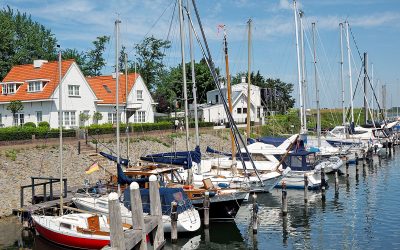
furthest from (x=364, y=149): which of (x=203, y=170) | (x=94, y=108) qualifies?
(x=94, y=108)

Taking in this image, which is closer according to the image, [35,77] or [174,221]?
[174,221]

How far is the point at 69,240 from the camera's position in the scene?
75.3 feet

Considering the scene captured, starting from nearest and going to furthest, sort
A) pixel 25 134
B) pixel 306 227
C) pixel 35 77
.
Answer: pixel 306 227 < pixel 25 134 < pixel 35 77

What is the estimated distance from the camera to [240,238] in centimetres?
2566

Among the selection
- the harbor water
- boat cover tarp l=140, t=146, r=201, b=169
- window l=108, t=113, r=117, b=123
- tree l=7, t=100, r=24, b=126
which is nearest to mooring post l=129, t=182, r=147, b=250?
the harbor water

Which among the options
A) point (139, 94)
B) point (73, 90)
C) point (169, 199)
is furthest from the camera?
point (139, 94)

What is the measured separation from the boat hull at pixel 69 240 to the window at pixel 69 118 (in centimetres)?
3061

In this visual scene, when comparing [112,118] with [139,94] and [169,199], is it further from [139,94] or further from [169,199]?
[169,199]

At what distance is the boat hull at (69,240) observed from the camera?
22.0m

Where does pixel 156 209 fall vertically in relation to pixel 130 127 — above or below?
below

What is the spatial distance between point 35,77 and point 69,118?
6.34 metres

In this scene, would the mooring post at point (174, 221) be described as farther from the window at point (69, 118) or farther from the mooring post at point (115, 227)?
the window at point (69, 118)

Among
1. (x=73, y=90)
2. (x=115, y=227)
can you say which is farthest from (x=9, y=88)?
(x=115, y=227)

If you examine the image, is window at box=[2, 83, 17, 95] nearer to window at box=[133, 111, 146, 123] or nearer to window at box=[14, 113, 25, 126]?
window at box=[14, 113, 25, 126]
